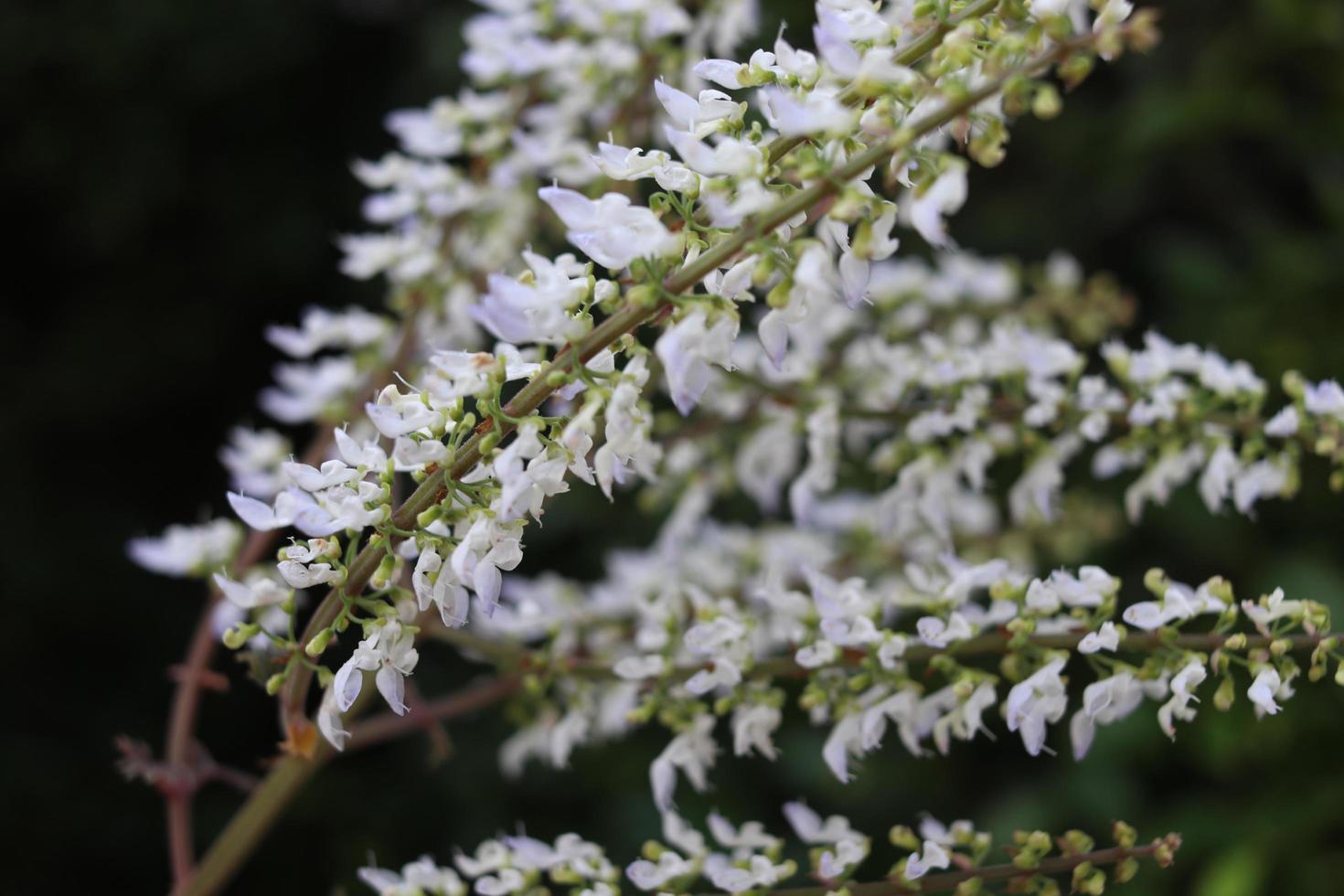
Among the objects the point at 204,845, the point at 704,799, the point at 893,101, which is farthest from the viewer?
the point at 204,845

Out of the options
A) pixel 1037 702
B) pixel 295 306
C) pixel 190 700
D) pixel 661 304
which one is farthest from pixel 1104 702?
pixel 295 306

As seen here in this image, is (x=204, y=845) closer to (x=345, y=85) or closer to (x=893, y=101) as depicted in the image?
(x=345, y=85)

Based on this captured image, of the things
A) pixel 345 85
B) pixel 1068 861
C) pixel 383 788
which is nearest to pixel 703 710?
pixel 1068 861

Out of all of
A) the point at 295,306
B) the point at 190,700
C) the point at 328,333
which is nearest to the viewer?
the point at 190,700

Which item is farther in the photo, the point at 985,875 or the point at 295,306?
the point at 295,306

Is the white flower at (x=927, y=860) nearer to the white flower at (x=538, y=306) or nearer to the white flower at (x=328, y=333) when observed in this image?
the white flower at (x=538, y=306)

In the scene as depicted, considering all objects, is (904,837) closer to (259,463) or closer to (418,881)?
(418,881)

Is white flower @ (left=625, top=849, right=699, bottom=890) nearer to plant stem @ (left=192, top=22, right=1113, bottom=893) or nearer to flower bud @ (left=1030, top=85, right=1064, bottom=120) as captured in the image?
plant stem @ (left=192, top=22, right=1113, bottom=893)
